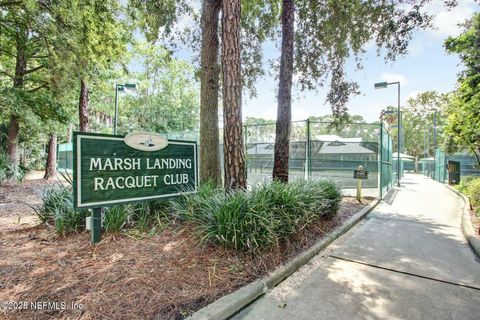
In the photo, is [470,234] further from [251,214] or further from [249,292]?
[249,292]

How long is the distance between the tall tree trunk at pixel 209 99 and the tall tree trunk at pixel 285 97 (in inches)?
56.7

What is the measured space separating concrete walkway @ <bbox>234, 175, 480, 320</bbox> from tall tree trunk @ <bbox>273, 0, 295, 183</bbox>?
2.07 meters

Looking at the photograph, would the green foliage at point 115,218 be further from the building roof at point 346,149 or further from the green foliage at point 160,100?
the green foliage at point 160,100

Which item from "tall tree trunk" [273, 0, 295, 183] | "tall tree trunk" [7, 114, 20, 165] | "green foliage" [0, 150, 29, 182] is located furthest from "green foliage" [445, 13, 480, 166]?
"tall tree trunk" [7, 114, 20, 165]

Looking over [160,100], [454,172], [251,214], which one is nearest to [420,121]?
[454,172]

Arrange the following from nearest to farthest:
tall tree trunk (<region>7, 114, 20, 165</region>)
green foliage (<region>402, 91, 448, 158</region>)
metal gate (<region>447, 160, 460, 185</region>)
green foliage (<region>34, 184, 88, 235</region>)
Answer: green foliage (<region>34, 184, 88, 235</region>), tall tree trunk (<region>7, 114, 20, 165</region>), metal gate (<region>447, 160, 460, 185</region>), green foliage (<region>402, 91, 448, 158</region>)

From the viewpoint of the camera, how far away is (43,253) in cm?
296

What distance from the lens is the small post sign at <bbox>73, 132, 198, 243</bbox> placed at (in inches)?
117

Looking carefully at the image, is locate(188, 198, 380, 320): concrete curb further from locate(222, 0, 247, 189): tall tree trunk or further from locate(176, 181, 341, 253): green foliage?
locate(222, 0, 247, 189): tall tree trunk

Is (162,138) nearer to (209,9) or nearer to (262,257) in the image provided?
(262,257)

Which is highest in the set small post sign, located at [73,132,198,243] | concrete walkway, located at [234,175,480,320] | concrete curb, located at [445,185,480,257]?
small post sign, located at [73,132,198,243]

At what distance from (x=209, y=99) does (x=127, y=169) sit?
237 centimetres

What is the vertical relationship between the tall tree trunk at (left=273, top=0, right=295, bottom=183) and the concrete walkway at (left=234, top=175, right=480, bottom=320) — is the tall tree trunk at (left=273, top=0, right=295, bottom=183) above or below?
above

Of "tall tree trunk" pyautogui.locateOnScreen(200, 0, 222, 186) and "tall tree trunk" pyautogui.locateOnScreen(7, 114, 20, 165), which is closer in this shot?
"tall tree trunk" pyautogui.locateOnScreen(200, 0, 222, 186)
